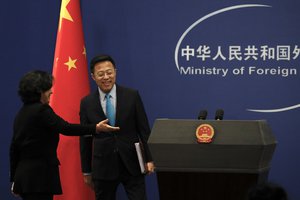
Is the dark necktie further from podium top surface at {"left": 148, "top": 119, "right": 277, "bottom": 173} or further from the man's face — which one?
podium top surface at {"left": 148, "top": 119, "right": 277, "bottom": 173}

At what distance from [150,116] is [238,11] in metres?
1.11

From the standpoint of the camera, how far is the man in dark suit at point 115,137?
3.96m

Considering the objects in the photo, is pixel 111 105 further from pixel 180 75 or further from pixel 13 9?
pixel 13 9

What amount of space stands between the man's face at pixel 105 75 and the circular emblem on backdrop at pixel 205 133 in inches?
45.0

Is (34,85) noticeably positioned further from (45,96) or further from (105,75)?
(105,75)

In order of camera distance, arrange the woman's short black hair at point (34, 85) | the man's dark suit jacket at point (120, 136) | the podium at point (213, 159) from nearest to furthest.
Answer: the podium at point (213, 159) → the woman's short black hair at point (34, 85) → the man's dark suit jacket at point (120, 136)

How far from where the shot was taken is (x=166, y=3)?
16.1 feet

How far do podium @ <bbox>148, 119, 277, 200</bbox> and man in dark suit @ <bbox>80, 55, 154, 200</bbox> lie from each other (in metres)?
0.89

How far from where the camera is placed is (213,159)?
117 inches

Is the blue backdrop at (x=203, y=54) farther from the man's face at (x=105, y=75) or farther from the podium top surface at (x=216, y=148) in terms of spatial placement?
the podium top surface at (x=216, y=148)

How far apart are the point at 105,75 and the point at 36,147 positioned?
0.78 metres

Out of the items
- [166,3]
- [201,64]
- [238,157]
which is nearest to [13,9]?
[166,3]

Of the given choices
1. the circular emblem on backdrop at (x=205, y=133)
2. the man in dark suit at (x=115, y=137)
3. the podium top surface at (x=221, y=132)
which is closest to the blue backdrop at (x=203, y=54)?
the man in dark suit at (x=115, y=137)

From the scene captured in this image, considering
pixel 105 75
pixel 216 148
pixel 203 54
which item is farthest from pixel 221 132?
pixel 203 54
